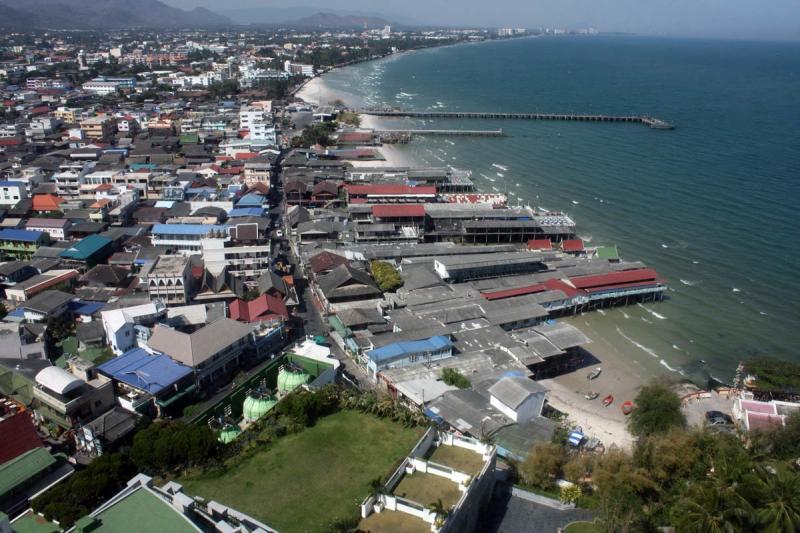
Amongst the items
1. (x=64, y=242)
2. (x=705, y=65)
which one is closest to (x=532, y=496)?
(x=64, y=242)

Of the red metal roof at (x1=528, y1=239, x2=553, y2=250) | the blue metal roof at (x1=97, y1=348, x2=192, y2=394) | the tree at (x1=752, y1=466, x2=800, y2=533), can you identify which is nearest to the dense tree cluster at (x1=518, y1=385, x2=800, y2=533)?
the tree at (x1=752, y1=466, x2=800, y2=533)

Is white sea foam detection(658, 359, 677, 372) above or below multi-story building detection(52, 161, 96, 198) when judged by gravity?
below

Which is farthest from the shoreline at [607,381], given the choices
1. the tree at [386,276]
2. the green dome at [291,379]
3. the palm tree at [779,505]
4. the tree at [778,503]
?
the green dome at [291,379]

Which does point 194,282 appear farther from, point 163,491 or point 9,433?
point 163,491

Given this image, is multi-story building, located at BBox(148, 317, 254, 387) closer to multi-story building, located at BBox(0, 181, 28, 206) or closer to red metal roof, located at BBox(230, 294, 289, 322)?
red metal roof, located at BBox(230, 294, 289, 322)

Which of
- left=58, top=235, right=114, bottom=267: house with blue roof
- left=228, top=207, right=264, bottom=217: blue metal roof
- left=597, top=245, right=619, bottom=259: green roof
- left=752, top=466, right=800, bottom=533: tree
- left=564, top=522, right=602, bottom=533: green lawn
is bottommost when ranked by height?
left=564, top=522, right=602, bottom=533: green lawn

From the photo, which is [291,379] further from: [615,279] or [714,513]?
[615,279]

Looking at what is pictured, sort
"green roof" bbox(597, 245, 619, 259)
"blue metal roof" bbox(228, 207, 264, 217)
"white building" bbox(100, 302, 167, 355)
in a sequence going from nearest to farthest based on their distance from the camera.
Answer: "white building" bbox(100, 302, 167, 355), "green roof" bbox(597, 245, 619, 259), "blue metal roof" bbox(228, 207, 264, 217)
